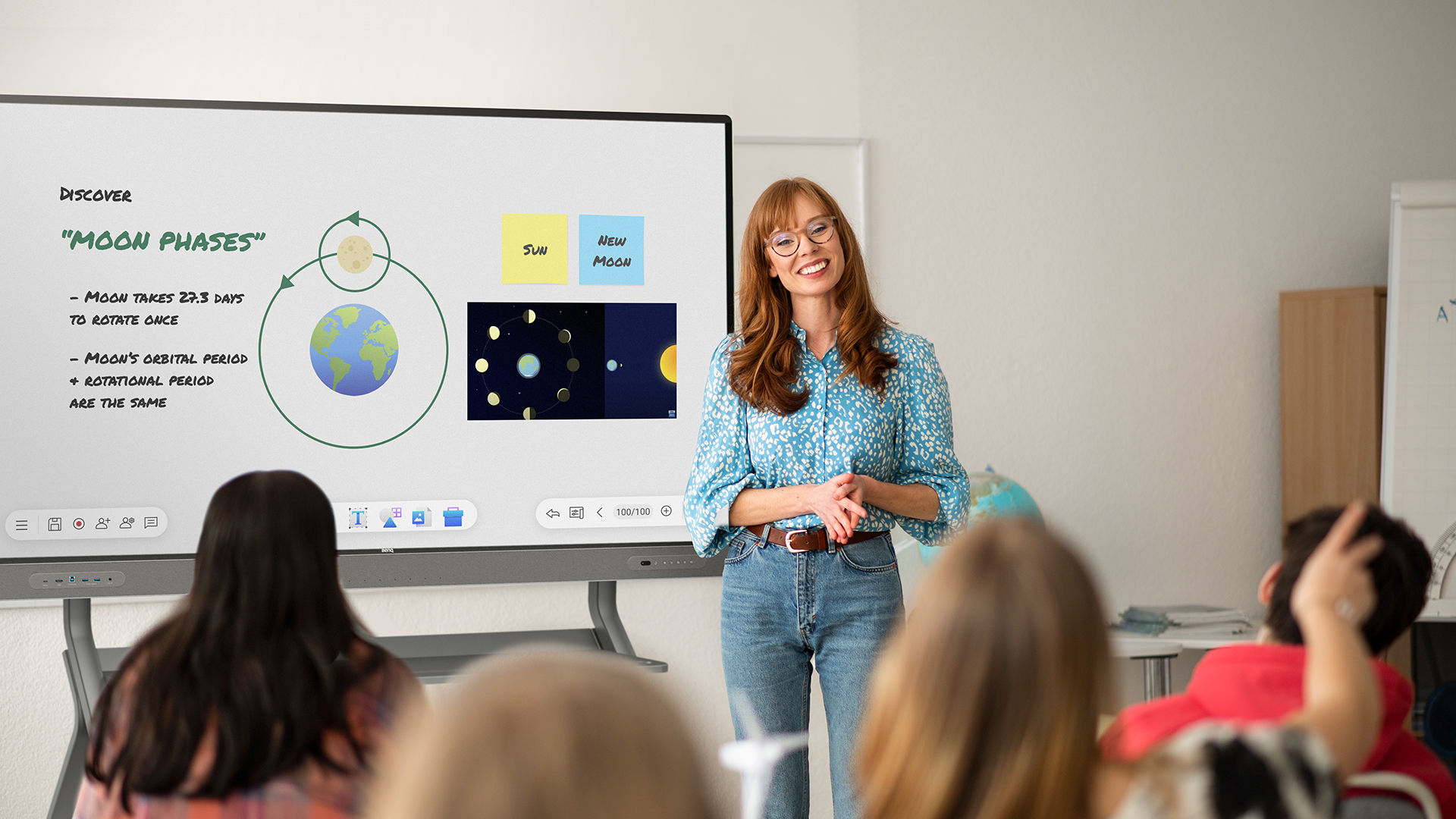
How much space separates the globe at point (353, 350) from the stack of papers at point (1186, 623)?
1.94m

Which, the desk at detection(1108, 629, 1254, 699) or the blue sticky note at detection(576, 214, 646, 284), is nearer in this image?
the blue sticky note at detection(576, 214, 646, 284)

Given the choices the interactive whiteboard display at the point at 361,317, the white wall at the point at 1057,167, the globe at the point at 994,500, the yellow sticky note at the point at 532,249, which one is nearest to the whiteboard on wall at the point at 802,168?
the white wall at the point at 1057,167

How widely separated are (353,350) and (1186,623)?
213 cm

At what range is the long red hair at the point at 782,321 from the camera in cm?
192

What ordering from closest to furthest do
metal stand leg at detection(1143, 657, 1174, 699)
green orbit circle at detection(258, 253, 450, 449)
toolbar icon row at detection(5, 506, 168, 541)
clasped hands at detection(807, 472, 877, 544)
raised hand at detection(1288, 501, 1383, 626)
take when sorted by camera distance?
raised hand at detection(1288, 501, 1383, 626) < clasped hands at detection(807, 472, 877, 544) < toolbar icon row at detection(5, 506, 168, 541) < green orbit circle at detection(258, 253, 450, 449) < metal stand leg at detection(1143, 657, 1174, 699)

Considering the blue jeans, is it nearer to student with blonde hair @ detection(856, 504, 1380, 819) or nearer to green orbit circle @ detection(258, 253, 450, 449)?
green orbit circle @ detection(258, 253, 450, 449)

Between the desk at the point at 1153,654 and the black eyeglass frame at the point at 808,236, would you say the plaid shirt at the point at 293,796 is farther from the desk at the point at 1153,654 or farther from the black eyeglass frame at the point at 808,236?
the desk at the point at 1153,654

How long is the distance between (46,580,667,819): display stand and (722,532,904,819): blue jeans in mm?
370

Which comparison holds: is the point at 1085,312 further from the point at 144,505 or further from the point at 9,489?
the point at 9,489

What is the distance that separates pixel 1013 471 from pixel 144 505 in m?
2.16

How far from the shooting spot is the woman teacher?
6.08 ft

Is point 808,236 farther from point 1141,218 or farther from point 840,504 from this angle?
point 1141,218

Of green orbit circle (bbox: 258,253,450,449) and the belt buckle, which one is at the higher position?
green orbit circle (bbox: 258,253,450,449)

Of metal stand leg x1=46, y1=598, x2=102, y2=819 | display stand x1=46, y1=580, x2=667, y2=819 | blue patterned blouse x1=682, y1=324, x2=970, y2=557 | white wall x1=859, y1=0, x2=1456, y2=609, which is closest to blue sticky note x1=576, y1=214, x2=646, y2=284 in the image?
blue patterned blouse x1=682, y1=324, x2=970, y2=557
